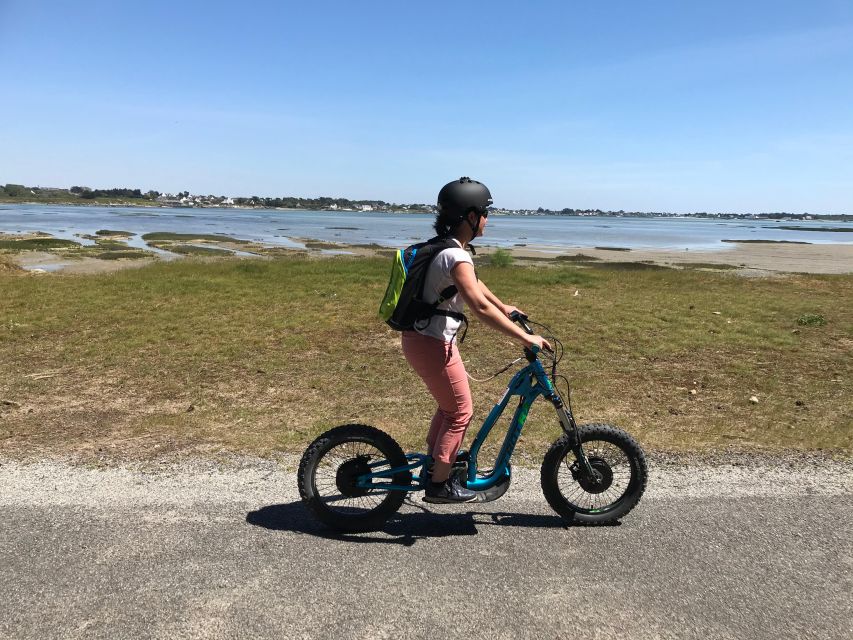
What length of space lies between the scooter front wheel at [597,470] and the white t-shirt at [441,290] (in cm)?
129

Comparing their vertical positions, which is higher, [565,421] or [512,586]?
[565,421]

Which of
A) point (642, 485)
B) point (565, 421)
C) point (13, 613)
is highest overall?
point (565, 421)

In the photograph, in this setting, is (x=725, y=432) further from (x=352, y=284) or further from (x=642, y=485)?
(x=352, y=284)

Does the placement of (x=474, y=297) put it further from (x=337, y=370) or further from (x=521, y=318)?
(x=337, y=370)

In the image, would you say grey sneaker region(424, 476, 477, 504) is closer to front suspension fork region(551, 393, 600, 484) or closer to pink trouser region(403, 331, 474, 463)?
pink trouser region(403, 331, 474, 463)

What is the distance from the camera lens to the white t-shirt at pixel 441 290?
3.75m

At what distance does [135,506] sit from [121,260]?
3215 cm

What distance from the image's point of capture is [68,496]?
14.7ft

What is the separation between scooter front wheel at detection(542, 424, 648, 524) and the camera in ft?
14.2

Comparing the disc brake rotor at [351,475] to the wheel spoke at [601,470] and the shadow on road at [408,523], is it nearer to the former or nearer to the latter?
the shadow on road at [408,523]

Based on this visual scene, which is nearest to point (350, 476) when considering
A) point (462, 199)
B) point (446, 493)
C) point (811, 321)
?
point (446, 493)

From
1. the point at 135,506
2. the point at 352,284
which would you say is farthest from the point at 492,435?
the point at 352,284

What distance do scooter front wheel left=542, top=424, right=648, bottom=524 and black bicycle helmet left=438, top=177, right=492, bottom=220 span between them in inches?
72.1

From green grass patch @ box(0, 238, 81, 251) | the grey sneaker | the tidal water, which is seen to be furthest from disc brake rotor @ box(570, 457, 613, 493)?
the tidal water
